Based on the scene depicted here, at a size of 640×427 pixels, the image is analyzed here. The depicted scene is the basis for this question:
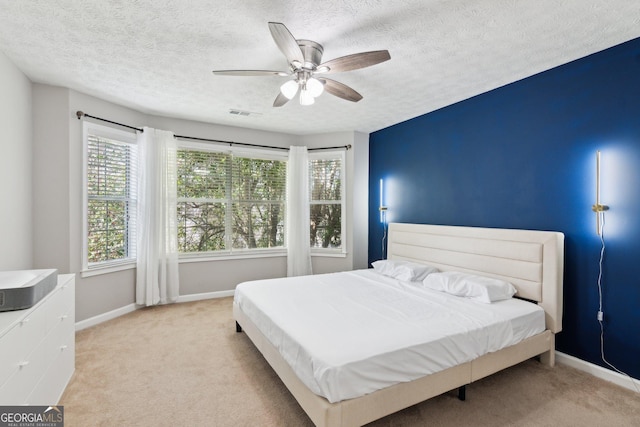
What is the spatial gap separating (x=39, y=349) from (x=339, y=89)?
2.72 m

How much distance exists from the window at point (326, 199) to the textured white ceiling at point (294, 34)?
171cm

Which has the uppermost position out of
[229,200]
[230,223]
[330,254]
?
[229,200]

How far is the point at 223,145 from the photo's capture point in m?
4.55

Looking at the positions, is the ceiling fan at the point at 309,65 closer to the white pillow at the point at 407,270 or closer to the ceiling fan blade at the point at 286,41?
the ceiling fan blade at the point at 286,41

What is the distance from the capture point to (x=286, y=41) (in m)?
1.83

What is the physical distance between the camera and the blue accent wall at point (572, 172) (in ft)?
7.55

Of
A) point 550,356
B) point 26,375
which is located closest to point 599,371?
point 550,356

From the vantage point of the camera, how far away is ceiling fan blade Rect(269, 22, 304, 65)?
5.53 feet

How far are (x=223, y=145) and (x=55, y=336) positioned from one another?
10.4 feet

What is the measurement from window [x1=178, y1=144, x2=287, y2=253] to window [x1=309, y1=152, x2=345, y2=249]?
0.51 meters

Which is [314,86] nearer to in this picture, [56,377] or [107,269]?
[56,377]

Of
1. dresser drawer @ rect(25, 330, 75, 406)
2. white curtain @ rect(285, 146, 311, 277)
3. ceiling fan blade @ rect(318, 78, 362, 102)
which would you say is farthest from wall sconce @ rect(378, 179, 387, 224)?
dresser drawer @ rect(25, 330, 75, 406)

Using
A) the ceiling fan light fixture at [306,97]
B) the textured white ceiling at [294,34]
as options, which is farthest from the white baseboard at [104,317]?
the ceiling fan light fixture at [306,97]

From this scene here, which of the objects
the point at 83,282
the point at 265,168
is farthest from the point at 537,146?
the point at 83,282
